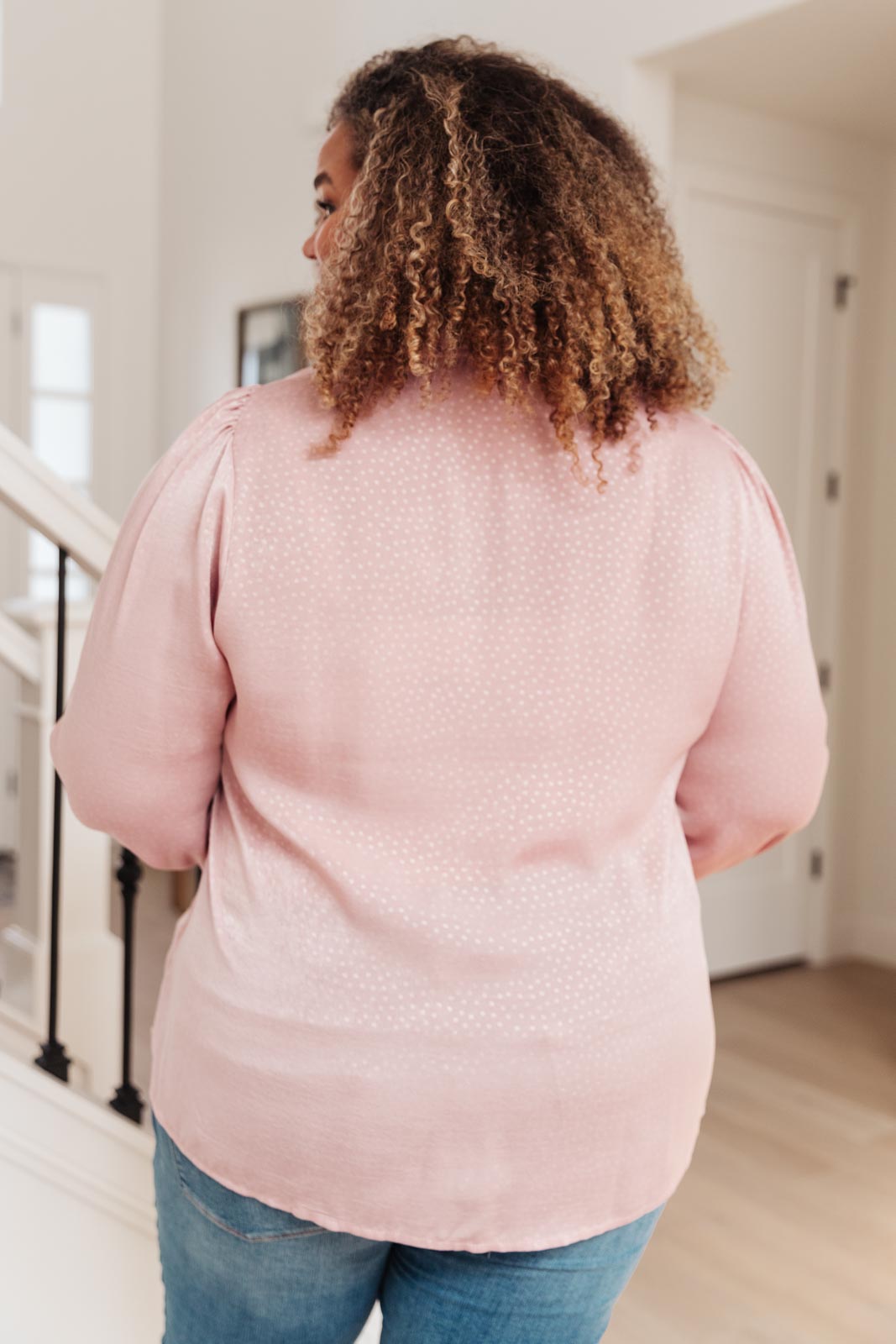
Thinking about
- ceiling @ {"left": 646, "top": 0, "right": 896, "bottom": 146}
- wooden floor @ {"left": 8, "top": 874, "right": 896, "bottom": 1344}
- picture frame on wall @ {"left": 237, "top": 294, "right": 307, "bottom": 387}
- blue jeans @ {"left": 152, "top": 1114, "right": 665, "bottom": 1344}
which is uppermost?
ceiling @ {"left": 646, "top": 0, "right": 896, "bottom": 146}

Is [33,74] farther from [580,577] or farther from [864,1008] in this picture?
[580,577]

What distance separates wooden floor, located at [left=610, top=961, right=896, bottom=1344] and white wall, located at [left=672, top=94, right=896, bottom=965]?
47cm

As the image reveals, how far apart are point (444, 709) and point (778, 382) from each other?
128 inches

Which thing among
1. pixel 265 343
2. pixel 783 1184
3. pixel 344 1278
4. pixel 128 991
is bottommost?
pixel 783 1184

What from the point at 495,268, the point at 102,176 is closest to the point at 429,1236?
the point at 495,268

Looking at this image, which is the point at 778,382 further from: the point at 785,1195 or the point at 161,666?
the point at 161,666

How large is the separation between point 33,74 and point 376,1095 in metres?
5.43

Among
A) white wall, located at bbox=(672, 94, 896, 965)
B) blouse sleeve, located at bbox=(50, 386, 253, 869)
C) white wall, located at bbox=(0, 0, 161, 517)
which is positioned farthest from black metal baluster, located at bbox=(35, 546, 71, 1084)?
white wall, located at bbox=(0, 0, 161, 517)

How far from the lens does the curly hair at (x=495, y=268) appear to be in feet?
2.65

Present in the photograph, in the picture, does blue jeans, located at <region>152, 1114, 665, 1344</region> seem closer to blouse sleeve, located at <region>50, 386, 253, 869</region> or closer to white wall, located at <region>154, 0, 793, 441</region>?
Answer: blouse sleeve, located at <region>50, 386, 253, 869</region>

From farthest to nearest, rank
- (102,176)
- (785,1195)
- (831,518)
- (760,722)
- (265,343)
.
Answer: (102,176), (265,343), (831,518), (785,1195), (760,722)

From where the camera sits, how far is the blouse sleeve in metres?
0.82

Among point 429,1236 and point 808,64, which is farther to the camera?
point 808,64

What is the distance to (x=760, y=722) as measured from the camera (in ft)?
3.14
